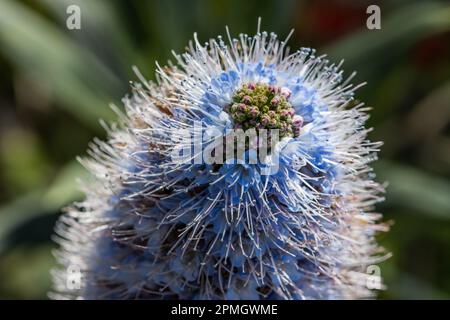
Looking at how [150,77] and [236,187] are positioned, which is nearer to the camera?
[236,187]

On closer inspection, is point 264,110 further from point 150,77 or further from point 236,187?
point 150,77

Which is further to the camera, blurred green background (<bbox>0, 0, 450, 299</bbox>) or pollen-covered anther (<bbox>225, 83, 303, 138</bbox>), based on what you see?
blurred green background (<bbox>0, 0, 450, 299</bbox>)

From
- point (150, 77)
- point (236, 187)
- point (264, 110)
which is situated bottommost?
point (236, 187)

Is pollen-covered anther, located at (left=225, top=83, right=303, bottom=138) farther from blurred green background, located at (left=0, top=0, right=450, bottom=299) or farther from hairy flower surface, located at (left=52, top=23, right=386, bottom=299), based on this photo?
blurred green background, located at (left=0, top=0, right=450, bottom=299)

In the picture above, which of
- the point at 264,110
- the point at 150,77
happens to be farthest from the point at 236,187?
the point at 150,77

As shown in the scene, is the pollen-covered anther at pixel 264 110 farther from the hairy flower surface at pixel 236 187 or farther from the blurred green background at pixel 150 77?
the blurred green background at pixel 150 77

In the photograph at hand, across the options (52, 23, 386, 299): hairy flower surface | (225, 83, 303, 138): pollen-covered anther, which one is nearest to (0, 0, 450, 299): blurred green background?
(52, 23, 386, 299): hairy flower surface
